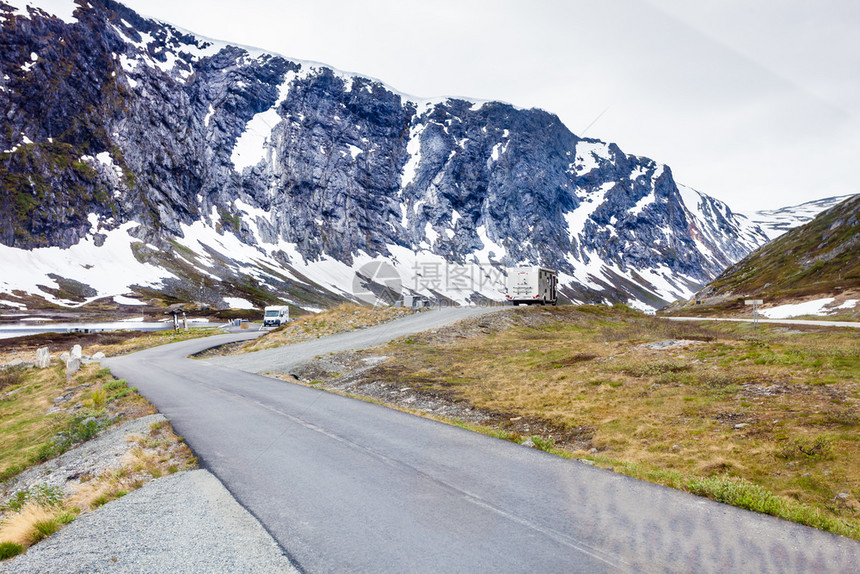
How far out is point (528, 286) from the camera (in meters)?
45.8

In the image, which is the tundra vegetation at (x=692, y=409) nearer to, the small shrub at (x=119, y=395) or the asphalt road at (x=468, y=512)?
the asphalt road at (x=468, y=512)

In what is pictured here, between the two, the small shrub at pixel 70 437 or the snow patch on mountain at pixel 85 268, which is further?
the snow patch on mountain at pixel 85 268

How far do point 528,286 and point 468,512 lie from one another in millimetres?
40097

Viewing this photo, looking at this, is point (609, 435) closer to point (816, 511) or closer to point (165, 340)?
point (816, 511)

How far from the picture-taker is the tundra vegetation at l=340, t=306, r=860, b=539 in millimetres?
7836

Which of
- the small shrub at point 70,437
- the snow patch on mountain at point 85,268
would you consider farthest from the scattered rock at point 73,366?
the snow patch on mountain at point 85,268

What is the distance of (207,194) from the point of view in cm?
17962

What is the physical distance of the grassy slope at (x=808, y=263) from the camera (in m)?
70.3

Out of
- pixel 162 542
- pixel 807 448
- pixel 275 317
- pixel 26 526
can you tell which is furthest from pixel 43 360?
pixel 807 448

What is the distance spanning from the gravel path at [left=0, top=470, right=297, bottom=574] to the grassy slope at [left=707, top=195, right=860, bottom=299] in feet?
251

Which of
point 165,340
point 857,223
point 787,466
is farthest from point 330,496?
point 857,223

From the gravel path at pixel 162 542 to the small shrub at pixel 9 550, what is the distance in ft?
0.63


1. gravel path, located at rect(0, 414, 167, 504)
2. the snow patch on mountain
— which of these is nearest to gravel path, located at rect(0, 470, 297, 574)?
gravel path, located at rect(0, 414, 167, 504)

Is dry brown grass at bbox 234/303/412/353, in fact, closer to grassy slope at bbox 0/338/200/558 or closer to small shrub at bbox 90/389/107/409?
grassy slope at bbox 0/338/200/558
